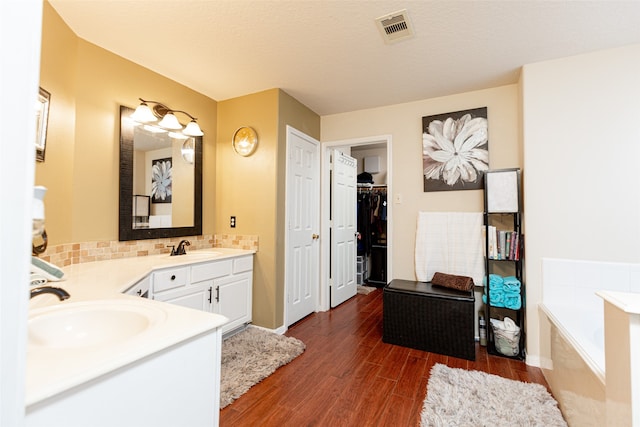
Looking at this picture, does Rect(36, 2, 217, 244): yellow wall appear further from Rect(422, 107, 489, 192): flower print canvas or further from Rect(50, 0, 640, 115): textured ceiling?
Rect(422, 107, 489, 192): flower print canvas

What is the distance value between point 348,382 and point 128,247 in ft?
6.81

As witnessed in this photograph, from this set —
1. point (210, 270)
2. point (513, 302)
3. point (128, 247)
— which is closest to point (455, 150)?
point (513, 302)

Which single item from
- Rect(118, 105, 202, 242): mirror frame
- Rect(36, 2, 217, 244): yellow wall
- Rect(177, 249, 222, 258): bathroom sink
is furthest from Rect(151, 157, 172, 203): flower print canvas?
Rect(177, 249, 222, 258): bathroom sink

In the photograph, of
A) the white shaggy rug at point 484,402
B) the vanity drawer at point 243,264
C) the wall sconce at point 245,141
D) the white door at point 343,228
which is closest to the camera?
the white shaggy rug at point 484,402

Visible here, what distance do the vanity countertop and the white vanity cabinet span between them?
0.48 metres

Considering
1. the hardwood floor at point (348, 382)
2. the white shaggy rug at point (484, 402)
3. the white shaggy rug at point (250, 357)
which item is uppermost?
the white shaggy rug at point (250, 357)

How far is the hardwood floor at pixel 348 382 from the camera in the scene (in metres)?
1.69

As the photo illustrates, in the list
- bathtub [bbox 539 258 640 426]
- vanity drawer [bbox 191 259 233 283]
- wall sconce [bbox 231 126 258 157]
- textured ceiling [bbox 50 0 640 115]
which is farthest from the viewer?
wall sconce [bbox 231 126 258 157]

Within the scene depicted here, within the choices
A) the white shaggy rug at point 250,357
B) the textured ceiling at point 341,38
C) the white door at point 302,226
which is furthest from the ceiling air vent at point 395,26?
the white shaggy rug at point 250,357

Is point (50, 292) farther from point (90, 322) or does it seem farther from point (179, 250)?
point (179, 250)

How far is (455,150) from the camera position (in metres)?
2.93

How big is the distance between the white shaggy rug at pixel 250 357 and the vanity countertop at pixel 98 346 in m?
0.95

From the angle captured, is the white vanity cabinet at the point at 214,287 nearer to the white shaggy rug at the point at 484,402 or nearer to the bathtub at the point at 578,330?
the white shaggy rug at the point at 484,402

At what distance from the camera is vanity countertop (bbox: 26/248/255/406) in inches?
23.8
